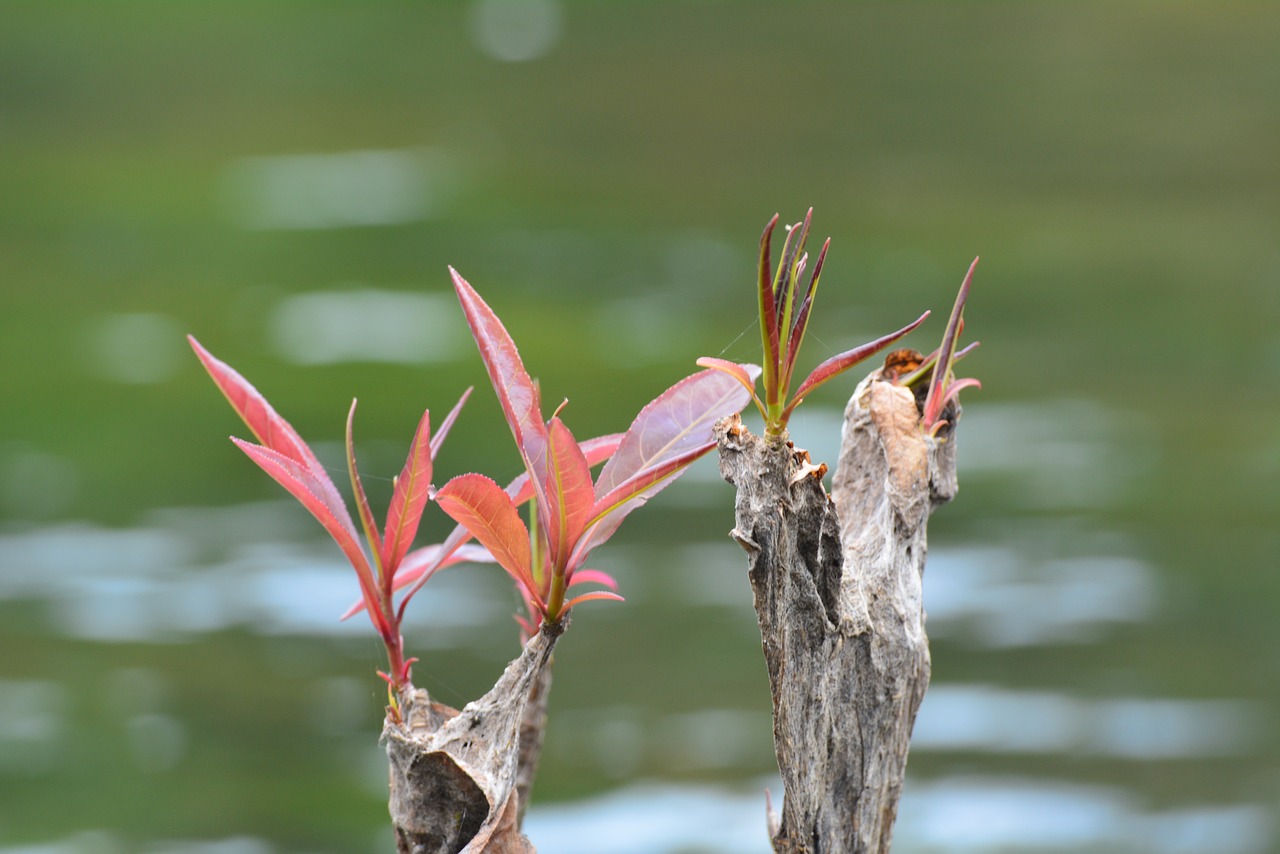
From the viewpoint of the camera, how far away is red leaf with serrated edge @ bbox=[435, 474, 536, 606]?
1.77 feet

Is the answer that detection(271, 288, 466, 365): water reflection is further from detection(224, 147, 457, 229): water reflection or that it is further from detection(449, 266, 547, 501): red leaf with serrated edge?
detection(449, 266, 547, 501): red leaf with serrated edge

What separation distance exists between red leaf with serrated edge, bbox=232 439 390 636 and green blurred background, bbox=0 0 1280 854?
0.40 m

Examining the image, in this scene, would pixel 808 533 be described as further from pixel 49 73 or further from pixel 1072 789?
pixel 49 73

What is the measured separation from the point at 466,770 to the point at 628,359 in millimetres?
3159

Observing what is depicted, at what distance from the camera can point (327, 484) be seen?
59cm

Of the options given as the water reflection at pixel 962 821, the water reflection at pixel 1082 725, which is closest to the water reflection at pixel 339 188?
the water reflection at pixel 1082 725

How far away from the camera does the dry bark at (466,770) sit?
555 mm

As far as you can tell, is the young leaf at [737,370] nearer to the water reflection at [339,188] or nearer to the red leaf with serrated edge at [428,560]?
the red leaf with serrated edge at [428,560]

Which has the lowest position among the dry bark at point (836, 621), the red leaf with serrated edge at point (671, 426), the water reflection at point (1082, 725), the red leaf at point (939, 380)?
the dry bark at point (836, 621)

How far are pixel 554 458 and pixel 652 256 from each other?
13.4 ft

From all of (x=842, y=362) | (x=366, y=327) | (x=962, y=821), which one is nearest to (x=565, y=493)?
(x=842, y=362)

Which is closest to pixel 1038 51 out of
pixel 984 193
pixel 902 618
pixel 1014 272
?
pixel 984 193

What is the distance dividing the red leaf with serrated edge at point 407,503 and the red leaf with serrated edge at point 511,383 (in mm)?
39

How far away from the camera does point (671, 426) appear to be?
58cm
